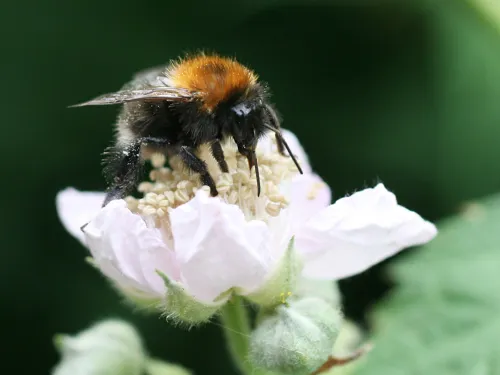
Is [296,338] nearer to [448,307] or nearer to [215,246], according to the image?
[215,246]

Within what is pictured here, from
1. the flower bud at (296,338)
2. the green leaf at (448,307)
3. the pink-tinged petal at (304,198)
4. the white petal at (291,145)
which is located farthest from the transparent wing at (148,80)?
the green leaf at (448,307)

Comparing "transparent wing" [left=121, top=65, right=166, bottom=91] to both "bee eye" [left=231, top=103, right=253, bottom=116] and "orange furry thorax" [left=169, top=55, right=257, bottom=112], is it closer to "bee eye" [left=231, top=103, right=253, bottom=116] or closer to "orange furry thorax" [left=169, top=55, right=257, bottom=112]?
"orange furry thorax" [left=169, top=55, right=257, bottom=112]

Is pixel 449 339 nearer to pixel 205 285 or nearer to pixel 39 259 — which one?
pixel 205 285

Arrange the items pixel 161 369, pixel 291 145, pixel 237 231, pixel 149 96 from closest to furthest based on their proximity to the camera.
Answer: pixel 237 231 < pixel 149 96 < pixel 161 369 < pixel 291 145

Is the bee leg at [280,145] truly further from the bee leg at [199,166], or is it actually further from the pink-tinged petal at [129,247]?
the pink-tinged petal at [129,247]

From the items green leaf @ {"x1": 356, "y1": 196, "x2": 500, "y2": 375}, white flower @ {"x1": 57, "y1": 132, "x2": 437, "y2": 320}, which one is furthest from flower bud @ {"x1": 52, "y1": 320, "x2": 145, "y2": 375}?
green leaf @ {"x1": 356, "y1": 196, "x2": 500, "y2": 375}

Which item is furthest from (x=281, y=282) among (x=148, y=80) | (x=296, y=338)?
(x=148, y=80)
